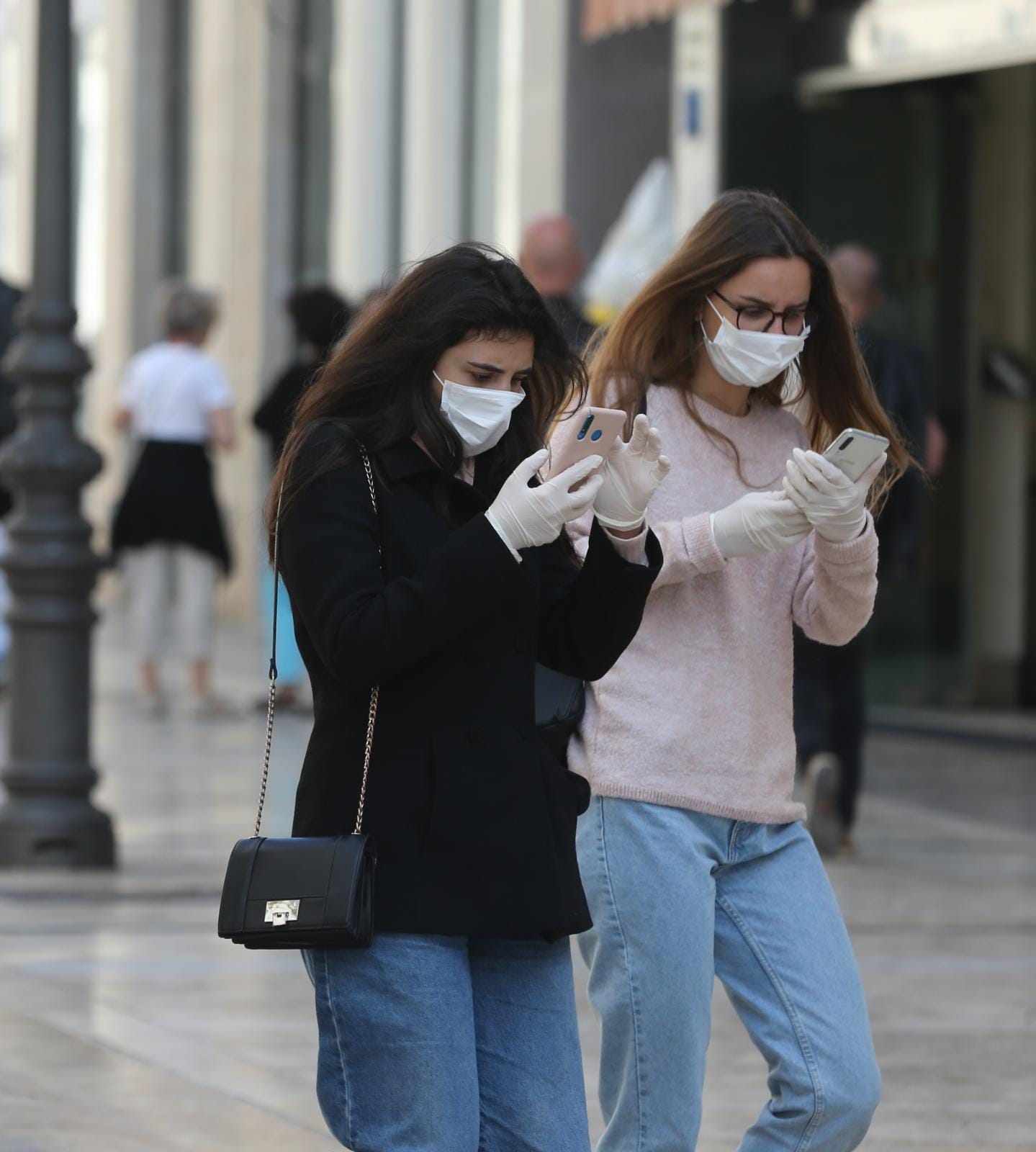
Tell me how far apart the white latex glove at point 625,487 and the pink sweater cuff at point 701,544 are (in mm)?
330

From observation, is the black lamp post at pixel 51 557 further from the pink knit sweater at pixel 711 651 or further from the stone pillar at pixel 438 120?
the stone pillar at pixel 438 120

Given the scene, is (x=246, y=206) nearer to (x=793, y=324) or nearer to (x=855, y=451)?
(x=793, y=324)

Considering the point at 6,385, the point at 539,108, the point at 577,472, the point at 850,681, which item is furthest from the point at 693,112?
the point at 577,472

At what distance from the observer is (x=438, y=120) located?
15.7m

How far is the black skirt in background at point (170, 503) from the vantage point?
12.3 m

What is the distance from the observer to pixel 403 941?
3.10m

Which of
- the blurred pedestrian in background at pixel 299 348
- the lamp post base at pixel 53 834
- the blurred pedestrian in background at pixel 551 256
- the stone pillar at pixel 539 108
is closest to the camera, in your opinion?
the lamp post base at pixel 53 834

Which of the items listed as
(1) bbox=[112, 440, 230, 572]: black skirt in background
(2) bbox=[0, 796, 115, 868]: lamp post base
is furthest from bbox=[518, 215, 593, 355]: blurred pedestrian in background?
(1) bbox=[112, 440, 230, 572]: black skirt in background

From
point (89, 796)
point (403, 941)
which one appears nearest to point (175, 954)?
point (89, 796)

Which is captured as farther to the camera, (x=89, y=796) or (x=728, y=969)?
(x=89, y=796)

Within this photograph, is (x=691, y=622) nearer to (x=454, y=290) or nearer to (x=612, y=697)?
(x=612, y=697)

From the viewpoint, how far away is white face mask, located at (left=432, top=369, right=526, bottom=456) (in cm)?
319

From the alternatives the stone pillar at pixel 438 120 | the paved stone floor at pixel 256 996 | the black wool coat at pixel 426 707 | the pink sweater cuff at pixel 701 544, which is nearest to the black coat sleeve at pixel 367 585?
the black wool coat at pixel 426 707

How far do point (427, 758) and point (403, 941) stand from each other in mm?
226
